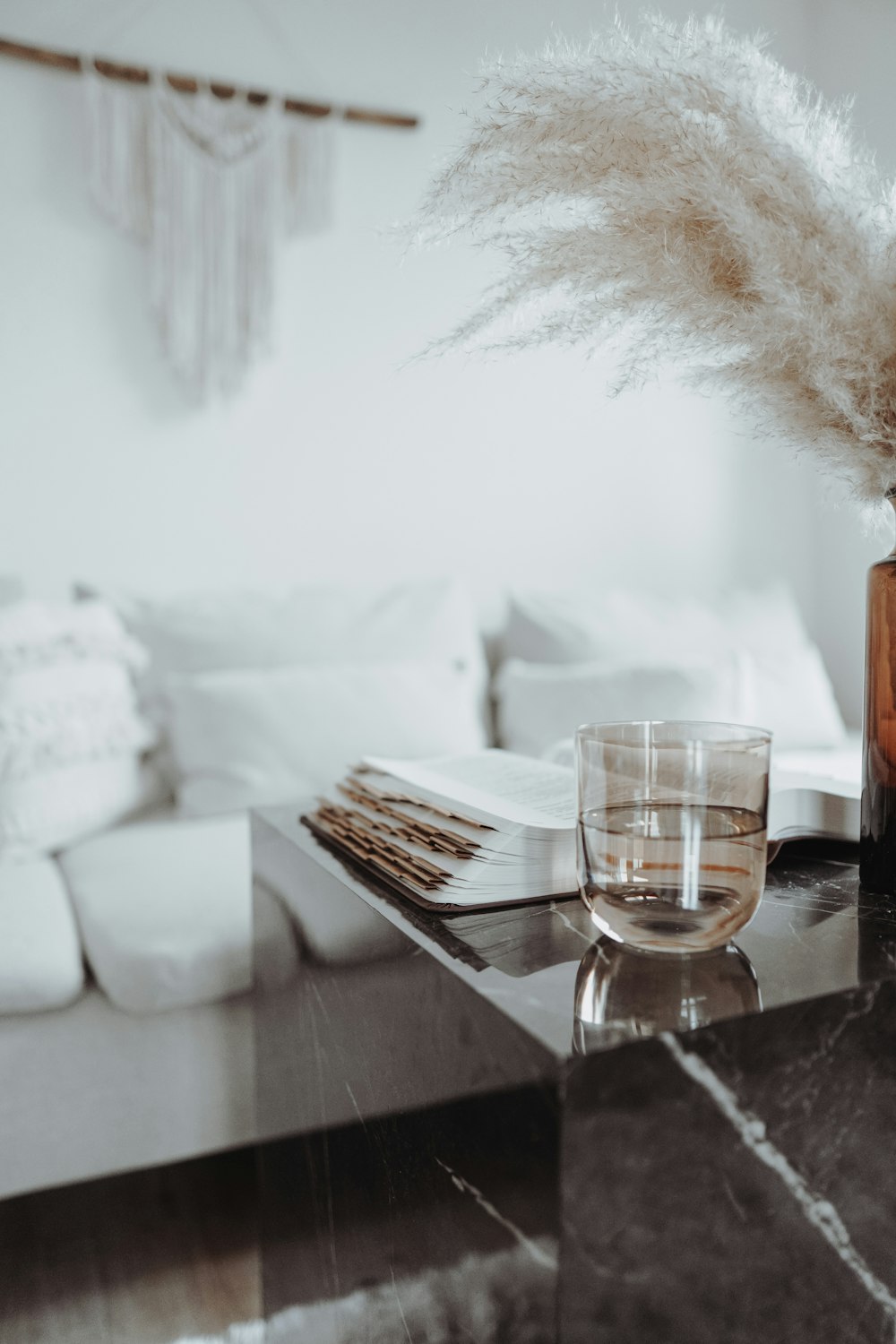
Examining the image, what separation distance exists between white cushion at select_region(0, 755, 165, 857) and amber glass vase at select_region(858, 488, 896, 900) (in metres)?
1.17

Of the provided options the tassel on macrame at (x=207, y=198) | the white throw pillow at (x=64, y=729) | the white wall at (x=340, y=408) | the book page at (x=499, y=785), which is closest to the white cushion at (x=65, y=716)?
the white throw pillow at (x=64, y=729)

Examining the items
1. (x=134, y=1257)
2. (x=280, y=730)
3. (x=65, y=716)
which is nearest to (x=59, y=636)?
(x=65, y=716)

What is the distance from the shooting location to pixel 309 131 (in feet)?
7.30

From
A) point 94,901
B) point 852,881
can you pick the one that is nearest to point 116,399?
point 94,901

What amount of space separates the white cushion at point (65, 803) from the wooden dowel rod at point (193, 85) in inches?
53.9

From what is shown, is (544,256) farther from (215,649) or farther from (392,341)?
(392,341)

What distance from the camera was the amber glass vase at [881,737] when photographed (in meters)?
0.82

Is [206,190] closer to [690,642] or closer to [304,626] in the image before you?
[304,626]

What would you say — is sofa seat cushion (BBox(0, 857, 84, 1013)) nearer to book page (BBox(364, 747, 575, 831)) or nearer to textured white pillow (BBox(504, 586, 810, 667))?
book page (BBox(364, 747, 575, 831))

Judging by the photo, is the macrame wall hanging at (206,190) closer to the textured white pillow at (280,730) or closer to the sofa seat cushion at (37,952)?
the textured white pillow at (280,730)

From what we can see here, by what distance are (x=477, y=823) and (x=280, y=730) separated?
938 mm

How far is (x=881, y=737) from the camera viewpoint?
0.82m

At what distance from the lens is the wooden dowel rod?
2.01 meters

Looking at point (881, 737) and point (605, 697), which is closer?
point (881, 737)
